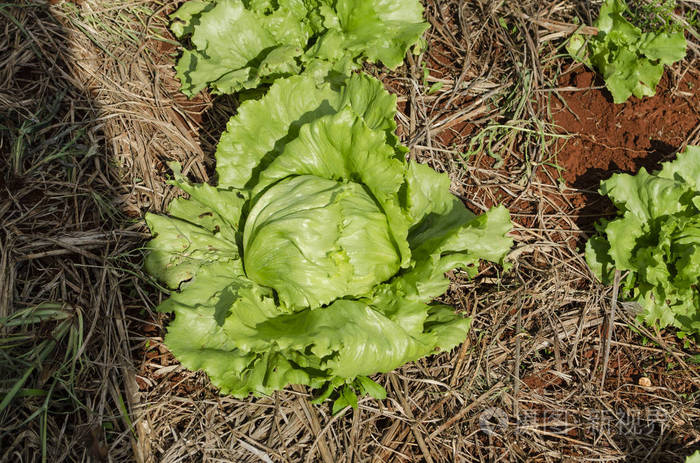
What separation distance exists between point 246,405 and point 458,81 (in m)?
3.26

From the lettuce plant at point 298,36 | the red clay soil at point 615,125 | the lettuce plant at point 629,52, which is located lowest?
the red clay soil at point 615,125

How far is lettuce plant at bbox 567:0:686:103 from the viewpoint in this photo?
4.88 metres

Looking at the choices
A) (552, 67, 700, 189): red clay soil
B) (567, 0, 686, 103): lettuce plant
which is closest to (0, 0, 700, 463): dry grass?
(552, 67, 700, 189): red clay soil

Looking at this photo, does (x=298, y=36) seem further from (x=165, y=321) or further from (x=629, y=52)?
(x=629, y=52)

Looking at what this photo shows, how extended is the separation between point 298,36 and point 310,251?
6.68ft

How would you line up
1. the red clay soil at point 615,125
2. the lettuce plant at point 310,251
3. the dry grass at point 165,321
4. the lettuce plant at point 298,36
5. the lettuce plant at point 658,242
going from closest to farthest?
the lettuce plant at point 310,251
the dry grass at point 165,321
the lettuce plant at point 658,242
the lettuce plant at point 298,36
the red clay soil at point 615,125

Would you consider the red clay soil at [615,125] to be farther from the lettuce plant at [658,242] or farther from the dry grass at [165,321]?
the lettuce plant at [658,242]

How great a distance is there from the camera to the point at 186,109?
4707 millimetres

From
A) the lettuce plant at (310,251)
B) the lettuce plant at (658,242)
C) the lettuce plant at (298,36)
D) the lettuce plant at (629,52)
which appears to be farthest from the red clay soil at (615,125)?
the lettuce plant at (298,36)

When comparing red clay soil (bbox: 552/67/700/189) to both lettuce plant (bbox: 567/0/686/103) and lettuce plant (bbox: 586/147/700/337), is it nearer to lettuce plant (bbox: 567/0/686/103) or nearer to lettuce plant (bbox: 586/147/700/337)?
lettuce plant (bbox: 567/0/686/103)

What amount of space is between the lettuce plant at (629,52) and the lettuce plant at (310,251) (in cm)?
216

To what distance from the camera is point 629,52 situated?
4902 millimetres

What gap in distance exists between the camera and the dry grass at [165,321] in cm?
366

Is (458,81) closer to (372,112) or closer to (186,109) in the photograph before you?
(372,112)
